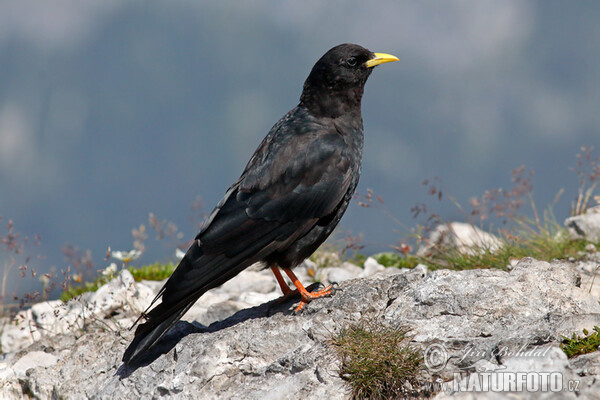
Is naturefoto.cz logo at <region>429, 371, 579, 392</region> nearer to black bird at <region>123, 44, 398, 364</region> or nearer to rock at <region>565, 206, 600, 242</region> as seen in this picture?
black bird at <region>123, 44, 398, 364</region>

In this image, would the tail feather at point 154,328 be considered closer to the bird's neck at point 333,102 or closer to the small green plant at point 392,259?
the bird's neck at point 333,102

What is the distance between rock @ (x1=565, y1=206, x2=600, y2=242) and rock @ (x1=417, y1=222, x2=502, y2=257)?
1022 mm

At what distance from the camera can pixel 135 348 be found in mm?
4938

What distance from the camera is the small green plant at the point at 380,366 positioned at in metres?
4.20

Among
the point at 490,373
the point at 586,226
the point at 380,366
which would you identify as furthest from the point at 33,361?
the point at 586,226

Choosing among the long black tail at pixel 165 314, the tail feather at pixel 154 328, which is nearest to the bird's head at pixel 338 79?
the long black tail at pixel 165 314

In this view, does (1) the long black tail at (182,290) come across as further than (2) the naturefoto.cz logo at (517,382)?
Yes

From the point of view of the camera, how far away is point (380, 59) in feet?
20.3

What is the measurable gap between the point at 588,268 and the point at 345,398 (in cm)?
416

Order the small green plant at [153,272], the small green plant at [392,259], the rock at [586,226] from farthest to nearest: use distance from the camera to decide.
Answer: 1. the small green plant at [153,272]
2. the small green plant at [392,259]
3. the rock at [586,226]

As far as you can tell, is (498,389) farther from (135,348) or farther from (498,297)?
(135,348)

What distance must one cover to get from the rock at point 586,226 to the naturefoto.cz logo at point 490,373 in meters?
4.63

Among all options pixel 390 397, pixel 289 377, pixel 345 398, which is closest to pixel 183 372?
pixel 289 377

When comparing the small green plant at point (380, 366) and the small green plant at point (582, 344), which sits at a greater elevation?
the small green plant at point (380, 366)
